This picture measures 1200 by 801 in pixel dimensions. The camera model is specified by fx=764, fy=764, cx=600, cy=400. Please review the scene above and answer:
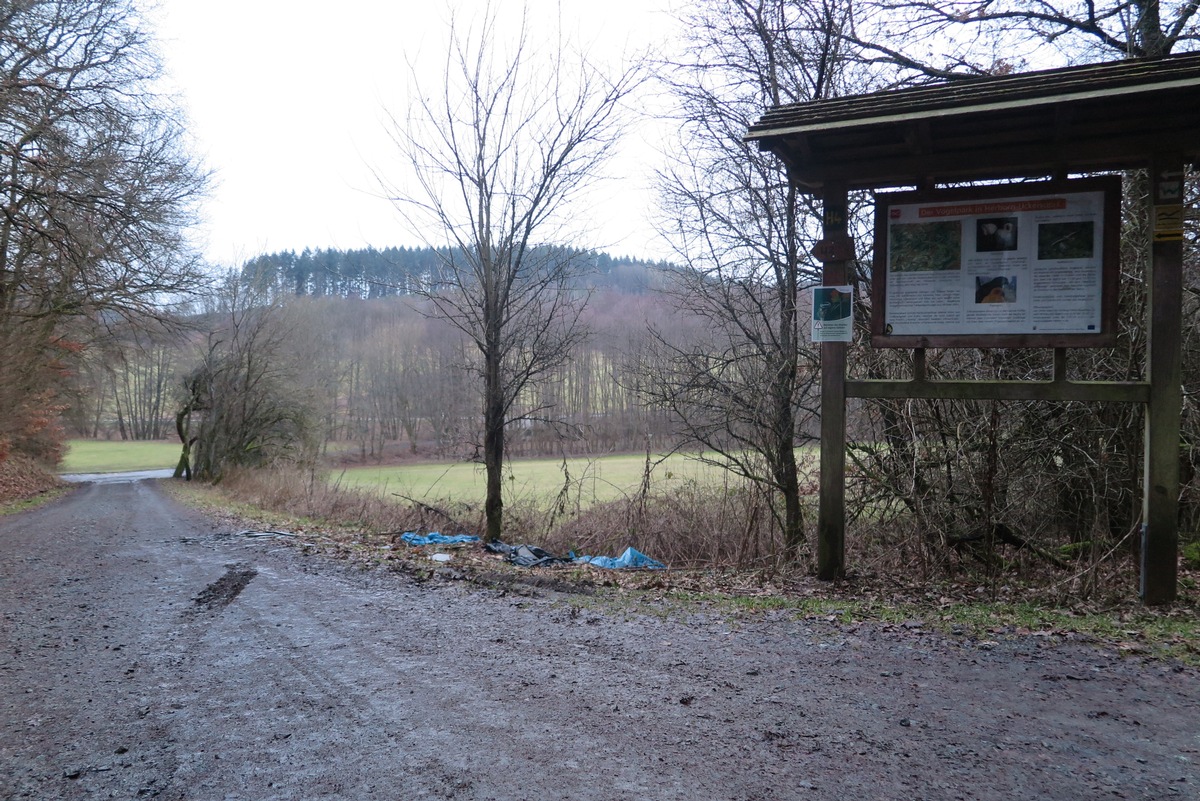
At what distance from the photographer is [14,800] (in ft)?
9.37

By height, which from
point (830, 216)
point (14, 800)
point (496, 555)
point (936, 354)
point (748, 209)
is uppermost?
point (748, 209)

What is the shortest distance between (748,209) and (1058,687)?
8543 millimetres

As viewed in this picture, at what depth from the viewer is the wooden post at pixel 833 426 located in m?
6.73

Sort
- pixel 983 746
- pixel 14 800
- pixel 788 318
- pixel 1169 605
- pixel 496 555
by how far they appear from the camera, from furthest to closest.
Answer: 1. pixel 788 318
2. pixel 496 555
3. pixel 1169 605
4. pixel 983 746
5. pixel 14 800

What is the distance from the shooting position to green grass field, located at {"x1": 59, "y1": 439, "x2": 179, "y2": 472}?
55.1 m

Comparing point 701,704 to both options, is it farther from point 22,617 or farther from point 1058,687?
point 22,617

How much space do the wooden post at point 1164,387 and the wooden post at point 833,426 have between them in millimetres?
2240

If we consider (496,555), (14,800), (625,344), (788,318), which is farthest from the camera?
(625,344)

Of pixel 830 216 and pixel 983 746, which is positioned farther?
pixel 830 216

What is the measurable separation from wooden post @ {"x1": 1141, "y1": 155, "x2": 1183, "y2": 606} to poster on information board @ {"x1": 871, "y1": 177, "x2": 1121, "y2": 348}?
0.27m

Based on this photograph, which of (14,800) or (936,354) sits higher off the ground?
(936,354)

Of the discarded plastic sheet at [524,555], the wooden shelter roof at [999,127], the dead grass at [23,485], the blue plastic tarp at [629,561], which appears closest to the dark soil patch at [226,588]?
the discarded plastic sheet at [524,555]

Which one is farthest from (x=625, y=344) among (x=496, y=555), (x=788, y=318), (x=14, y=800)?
(x=14, y=800)

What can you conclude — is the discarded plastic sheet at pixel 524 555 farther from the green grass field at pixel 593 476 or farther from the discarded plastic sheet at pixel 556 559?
the green grass field at pixel 593 476
